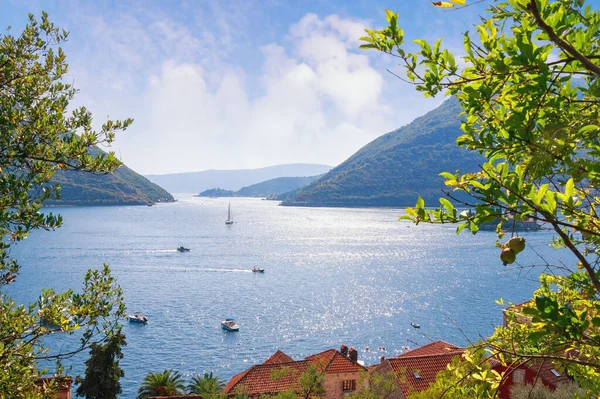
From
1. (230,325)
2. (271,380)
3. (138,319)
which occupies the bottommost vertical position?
(230,325)

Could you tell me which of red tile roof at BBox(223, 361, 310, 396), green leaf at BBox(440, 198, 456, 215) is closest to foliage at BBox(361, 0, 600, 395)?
green leaf at BBox(440, 198, 456, 215)

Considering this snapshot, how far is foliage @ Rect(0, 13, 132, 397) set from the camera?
702cm

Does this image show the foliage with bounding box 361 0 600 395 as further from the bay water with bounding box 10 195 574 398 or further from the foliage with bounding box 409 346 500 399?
the bay water with bounding box 10 195 574 398

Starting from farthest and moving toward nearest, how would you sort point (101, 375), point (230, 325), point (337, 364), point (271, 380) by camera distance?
point (230, 325), point (337, 364), point (101, 375), point (271, 380)

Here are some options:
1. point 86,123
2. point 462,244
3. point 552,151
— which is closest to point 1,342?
point 86,123

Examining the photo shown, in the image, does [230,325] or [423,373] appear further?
[230,325]

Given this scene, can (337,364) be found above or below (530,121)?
below

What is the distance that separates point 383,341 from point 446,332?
840 centimetres

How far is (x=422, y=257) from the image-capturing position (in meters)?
104

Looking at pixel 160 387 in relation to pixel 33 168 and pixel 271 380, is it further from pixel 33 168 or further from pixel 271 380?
pixel 33 168

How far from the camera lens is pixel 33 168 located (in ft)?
24.5

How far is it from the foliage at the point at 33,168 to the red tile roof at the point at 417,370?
22950mm

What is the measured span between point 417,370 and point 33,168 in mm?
26526

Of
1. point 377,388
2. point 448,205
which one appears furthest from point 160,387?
point 448,205
